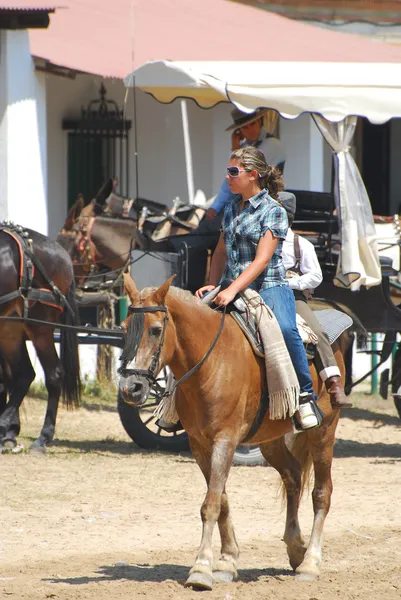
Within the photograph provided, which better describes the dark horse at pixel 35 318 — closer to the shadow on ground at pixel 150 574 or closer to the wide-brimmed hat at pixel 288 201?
the wide-brimmed hat at pixel 288 201

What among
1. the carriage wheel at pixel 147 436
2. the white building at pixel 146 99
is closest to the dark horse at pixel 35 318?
the carriage wheel at pixel 147 436

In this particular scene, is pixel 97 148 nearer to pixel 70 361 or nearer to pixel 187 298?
pixel 70 361

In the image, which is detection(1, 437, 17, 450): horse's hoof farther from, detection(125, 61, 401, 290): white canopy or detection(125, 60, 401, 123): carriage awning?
detection(125, 60, 401, 123): carriage awning

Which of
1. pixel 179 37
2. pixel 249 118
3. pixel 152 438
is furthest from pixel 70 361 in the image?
pixel 179 37

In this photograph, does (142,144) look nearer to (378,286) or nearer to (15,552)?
(378,286)

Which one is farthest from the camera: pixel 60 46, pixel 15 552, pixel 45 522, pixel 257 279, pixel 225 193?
pixel 60 46

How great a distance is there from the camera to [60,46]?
12984mm

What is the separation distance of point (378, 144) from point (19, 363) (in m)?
10.3

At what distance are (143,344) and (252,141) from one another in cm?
409

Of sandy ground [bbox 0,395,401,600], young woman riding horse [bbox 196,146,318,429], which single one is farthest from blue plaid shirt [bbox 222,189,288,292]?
sandy ground [bbox 0,395,401,600]

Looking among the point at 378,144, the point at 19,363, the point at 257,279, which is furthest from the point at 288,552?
the point at 378,144

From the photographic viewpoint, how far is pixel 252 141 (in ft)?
29.0

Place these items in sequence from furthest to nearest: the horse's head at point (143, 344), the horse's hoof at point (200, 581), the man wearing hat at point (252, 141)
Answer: the man wearing hat at point (252, 141) < the horse's hoof at point (200, 581) < the horse's head at point (143, 344)

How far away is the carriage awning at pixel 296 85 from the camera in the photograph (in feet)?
28.5
